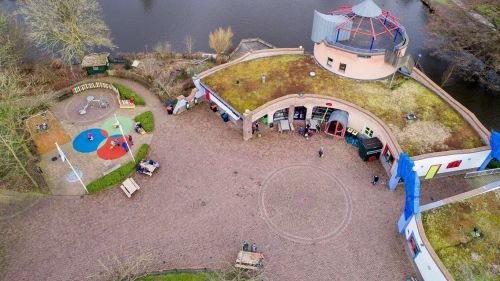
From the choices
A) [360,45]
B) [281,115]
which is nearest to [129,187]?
[281,115]

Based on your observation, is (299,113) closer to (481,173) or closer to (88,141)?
(481,173)

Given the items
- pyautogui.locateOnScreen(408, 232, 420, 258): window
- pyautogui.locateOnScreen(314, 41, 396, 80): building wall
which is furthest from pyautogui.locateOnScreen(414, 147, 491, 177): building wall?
pyautogui.locateOnScreen(314, 41, 396, 80): building wall

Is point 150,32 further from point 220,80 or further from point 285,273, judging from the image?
point 285,273

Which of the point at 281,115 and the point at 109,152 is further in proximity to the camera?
the point at 281,115

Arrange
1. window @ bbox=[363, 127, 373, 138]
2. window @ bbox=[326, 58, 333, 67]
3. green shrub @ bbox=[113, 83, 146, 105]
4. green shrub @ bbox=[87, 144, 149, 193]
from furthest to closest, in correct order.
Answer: green shrub @ bbox=[113, 83, 146, 105] < window @ bbox=[326, 58, 333, 67] < window @ bbox=[363, 127, 373, 138] < green shrub @ bbox=[87, 144, 149, 193]

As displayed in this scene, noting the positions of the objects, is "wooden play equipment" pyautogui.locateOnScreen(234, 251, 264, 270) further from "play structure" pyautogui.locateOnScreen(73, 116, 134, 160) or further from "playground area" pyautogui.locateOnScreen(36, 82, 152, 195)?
"play structure" pyautogui.locateOnScreen(73, 116, 134, 160)

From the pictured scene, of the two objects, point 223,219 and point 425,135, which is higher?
point 425,135
